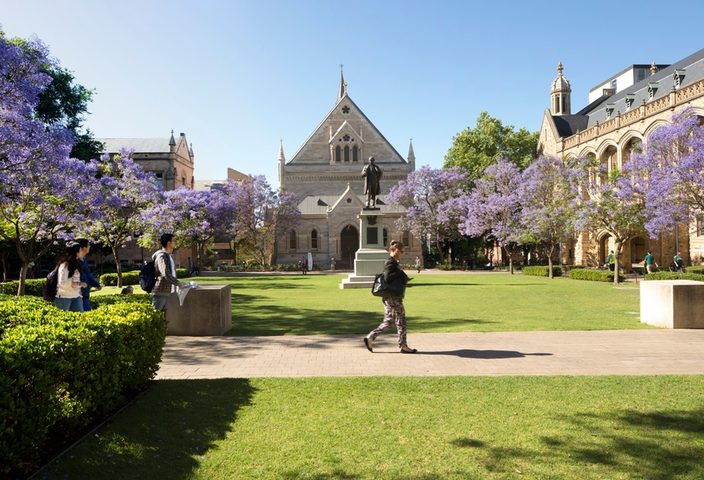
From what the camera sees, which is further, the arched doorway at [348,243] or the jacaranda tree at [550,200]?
the arched doorway at [348,243]

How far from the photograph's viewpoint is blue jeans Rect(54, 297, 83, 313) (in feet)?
27.3

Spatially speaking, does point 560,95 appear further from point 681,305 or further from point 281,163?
point 681,305

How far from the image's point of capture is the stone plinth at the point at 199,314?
10.6m

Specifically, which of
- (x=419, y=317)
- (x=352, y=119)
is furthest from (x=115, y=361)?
(x=352, y=119)

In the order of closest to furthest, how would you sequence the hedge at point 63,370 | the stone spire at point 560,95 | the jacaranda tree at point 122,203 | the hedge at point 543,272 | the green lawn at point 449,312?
1. the hedge at point 63,370
2. the green lawn at point 449,312
3. the jacaranda tree at point 122,203
4. the hedge at point 543,272
5. the stone spire at point 560,95

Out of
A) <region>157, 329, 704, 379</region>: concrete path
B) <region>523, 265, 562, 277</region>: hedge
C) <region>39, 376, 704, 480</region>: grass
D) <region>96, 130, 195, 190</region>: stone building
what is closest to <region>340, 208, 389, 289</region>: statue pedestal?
<region>157, 329, 704, 379</region>: concrete path

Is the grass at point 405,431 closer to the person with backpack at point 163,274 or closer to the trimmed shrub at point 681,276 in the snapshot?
the person with backpack at point 163,274

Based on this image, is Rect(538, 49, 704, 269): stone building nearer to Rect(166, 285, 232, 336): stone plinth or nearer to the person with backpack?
Rect(166, 285, 232, 336): stone plinth

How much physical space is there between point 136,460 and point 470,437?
9.72 ft

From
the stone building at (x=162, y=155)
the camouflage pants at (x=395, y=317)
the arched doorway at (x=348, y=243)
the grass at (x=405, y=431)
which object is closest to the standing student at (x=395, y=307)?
the camouflage pants at (x=395, y=317)

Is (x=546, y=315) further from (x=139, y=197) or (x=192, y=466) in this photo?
(x=139, y=197)

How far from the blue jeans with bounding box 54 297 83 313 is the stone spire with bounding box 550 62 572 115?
60744 mm

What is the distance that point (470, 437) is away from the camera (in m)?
4.81

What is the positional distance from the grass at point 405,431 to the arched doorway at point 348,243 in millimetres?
46070
